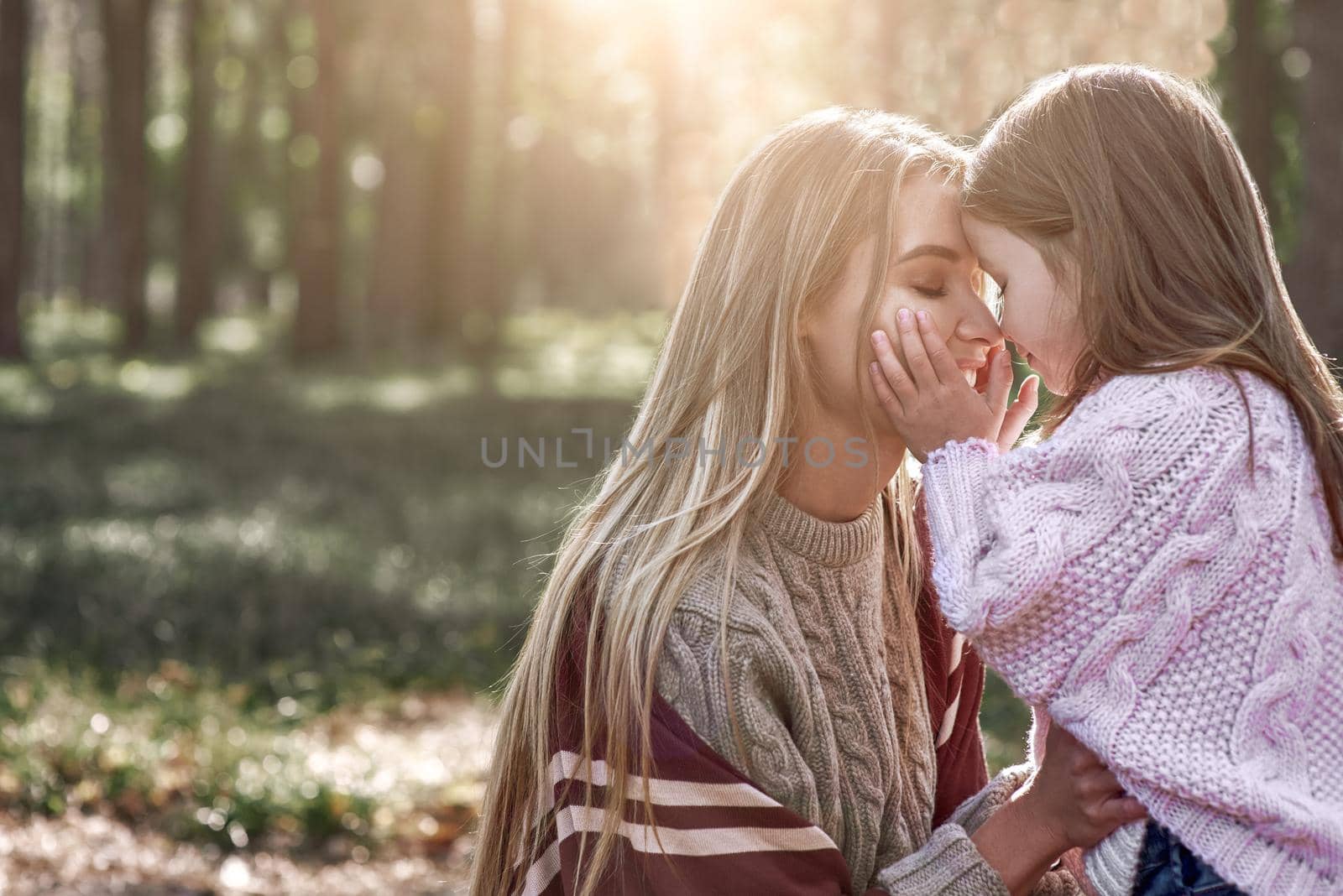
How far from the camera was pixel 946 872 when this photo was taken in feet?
7.55

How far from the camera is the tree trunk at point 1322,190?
626 centimetres

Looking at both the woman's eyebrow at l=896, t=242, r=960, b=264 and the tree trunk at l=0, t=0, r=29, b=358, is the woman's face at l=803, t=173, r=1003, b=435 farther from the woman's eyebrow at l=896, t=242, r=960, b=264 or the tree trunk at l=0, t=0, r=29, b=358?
the tree trunk at l=0, t=0, r=29, b=358

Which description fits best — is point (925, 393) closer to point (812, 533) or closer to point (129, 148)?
point (812, 533)

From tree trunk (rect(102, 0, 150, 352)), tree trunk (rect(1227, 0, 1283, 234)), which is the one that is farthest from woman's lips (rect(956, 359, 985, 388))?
tree trunk (rect(102, 0, 150, 352))

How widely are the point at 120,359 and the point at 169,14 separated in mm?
14247

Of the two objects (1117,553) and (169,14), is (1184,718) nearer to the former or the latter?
(1117,553)

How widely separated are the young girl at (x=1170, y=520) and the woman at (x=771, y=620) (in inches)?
7.0

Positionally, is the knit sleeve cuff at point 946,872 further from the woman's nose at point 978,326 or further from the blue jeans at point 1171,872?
the woman's nose at point 978,326

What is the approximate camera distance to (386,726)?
6.48 meters

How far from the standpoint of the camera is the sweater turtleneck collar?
8.36ft

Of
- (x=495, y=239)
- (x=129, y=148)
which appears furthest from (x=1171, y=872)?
(x=495, y=239)

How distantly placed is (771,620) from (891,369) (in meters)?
0.50

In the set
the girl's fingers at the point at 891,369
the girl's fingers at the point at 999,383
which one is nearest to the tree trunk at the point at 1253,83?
the girl's fingers at the point at 999,383

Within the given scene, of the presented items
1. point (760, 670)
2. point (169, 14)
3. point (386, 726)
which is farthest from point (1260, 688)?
point (169, 14)
